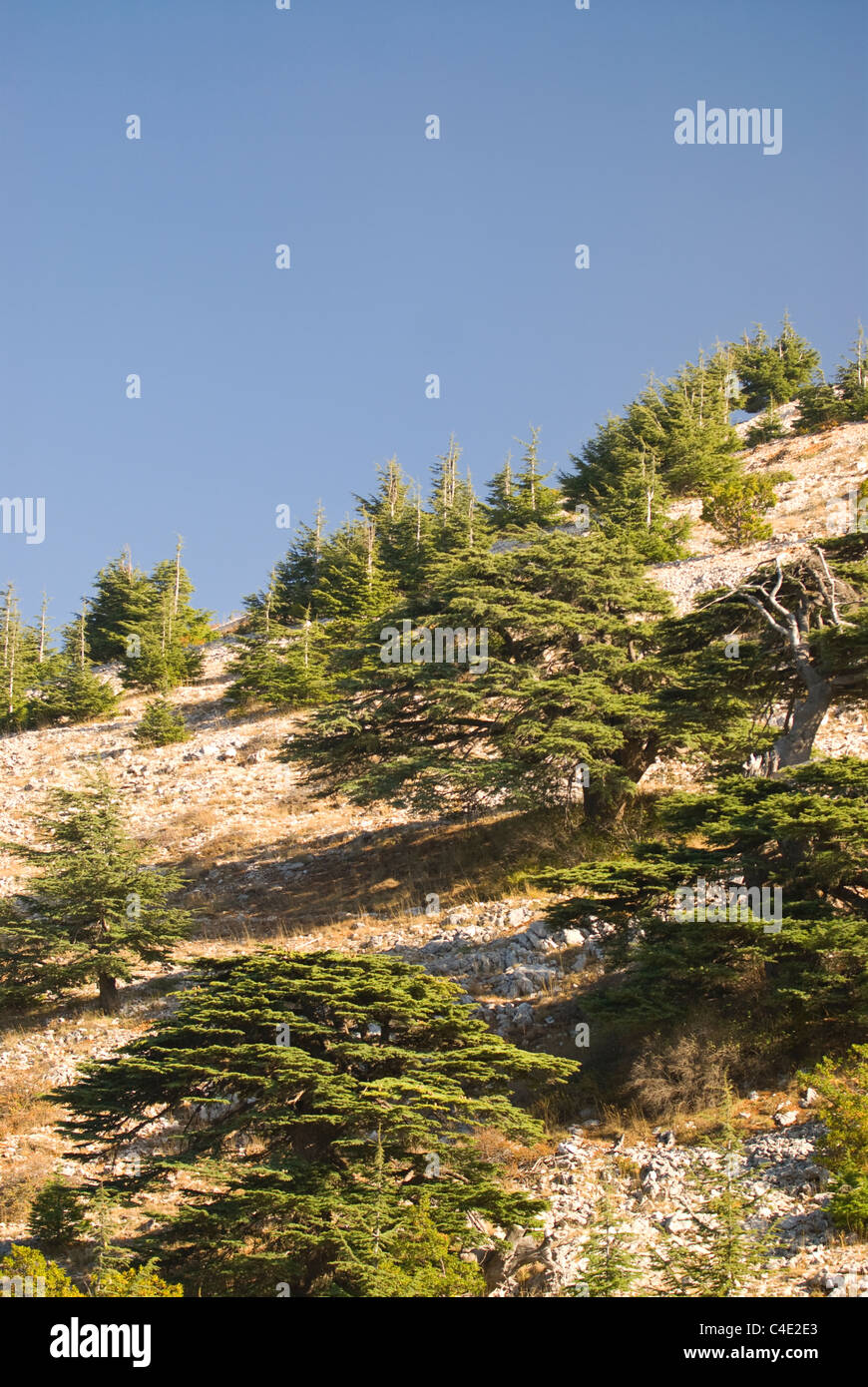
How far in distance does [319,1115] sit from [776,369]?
264ft

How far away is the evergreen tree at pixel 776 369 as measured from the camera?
79.6m

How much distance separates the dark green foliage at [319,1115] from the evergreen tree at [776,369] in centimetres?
7509

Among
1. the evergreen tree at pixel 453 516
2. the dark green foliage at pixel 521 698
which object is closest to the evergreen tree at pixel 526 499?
the evergreen tree at pixel 453 516

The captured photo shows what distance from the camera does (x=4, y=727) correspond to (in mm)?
47156

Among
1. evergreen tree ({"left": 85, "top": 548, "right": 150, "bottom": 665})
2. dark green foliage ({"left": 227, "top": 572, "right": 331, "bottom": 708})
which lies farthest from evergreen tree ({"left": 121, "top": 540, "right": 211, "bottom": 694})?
dark green foliage ({"left": 227, "top": 572, "right": 331, "bottom": 708})

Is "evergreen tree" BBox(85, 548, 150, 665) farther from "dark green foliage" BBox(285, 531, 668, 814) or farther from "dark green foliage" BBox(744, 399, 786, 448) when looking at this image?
"dark green foliage" BBox(744, 399, 786, 448)

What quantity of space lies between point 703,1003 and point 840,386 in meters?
65.7

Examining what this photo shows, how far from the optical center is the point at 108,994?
62.5 feet

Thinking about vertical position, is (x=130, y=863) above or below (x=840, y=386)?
below

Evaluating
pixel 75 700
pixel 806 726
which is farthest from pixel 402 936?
pixel 75 700

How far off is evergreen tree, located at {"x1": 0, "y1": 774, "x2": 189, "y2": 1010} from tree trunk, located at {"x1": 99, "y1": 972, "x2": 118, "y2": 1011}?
18 millimetres

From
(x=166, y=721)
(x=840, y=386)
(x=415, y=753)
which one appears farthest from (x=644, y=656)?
(x=840, y=386)

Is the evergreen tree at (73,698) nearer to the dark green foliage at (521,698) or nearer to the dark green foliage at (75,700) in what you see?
the dark green foliage at (75,700)
